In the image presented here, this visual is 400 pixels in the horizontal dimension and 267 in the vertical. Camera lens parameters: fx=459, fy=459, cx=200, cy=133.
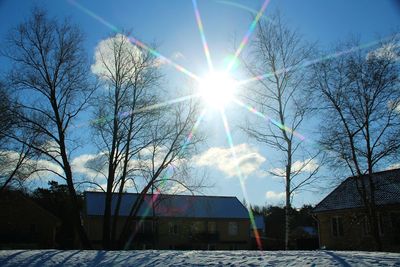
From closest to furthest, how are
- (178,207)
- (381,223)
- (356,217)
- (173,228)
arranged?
(356,217) < (381,223) < (173,228) < (178,207)

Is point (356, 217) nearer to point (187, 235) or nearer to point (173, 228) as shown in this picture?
point (187, 235)

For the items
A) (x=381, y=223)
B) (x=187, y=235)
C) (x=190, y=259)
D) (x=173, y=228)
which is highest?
(x=173, y=228)

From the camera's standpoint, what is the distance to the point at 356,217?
2741cm

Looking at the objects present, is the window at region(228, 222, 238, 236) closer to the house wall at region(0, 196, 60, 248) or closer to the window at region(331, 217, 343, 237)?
the window at region(331, 217, 343, 237)

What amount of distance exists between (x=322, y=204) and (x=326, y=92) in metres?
18.3

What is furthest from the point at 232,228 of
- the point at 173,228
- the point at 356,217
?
the point at 356,217

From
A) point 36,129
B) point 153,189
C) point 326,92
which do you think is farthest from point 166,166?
point 326,92

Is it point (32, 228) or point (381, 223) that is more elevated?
point (32, 228)

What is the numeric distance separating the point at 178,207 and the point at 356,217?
2692 centimetres

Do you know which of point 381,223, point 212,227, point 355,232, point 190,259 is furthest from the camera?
point 212,227

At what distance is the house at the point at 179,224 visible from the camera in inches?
1874

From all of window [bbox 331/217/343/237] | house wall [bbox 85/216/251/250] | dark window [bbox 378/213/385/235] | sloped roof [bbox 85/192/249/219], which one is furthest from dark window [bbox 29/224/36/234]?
dark window [bbox 378/213/385/235]

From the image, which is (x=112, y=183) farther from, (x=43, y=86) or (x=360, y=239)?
(x=360, y=239)

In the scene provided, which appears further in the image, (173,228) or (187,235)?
(187,235)
